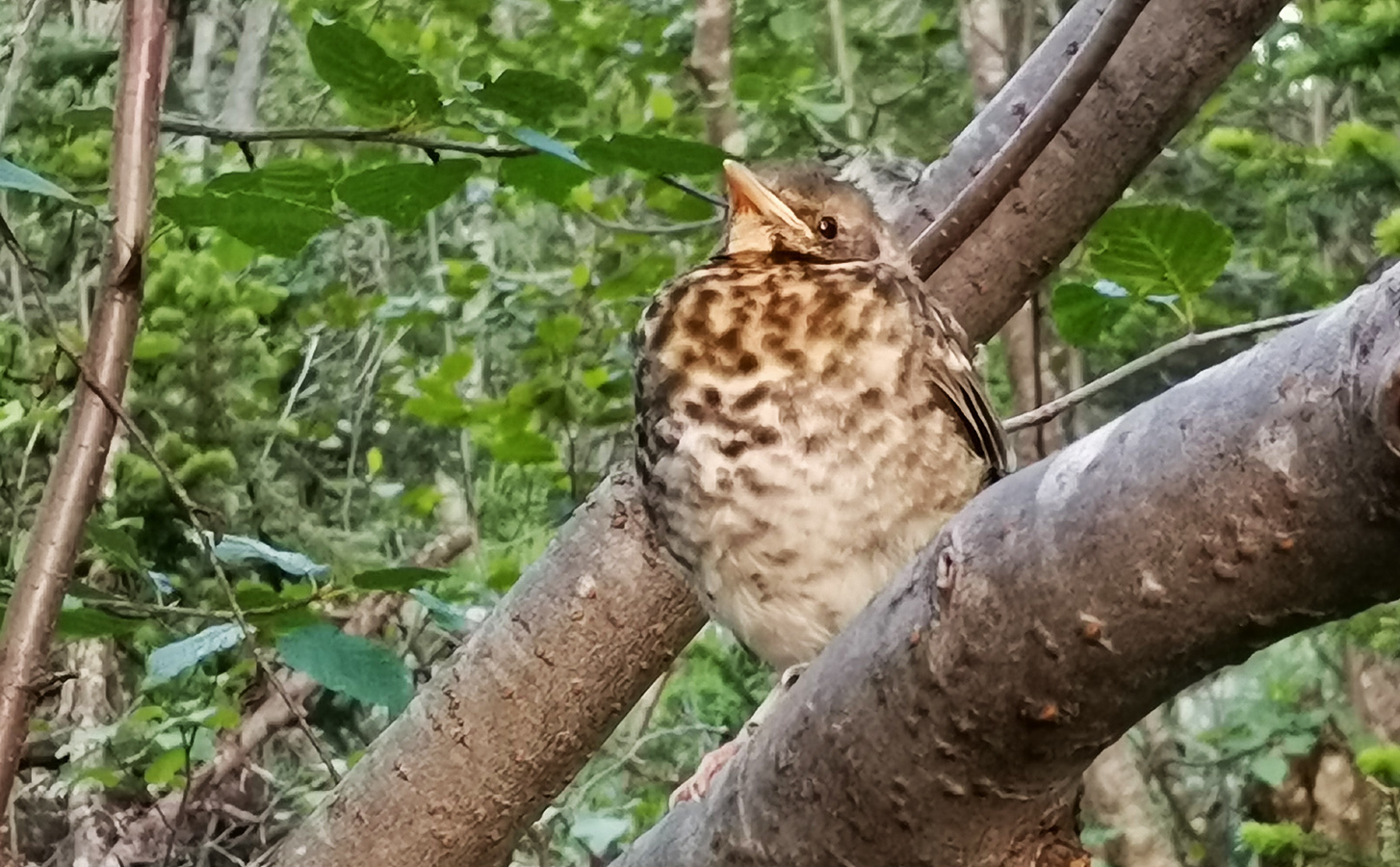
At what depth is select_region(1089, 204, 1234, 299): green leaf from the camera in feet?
2.88

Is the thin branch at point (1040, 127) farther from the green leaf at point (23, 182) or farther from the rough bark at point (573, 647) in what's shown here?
the green leaf at point (23, 182)

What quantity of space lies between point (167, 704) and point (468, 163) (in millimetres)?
1010

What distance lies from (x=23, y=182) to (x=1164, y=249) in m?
0.63

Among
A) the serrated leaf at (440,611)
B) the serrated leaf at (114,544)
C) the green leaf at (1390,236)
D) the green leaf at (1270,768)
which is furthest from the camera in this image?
the green leaf at (1270,768)

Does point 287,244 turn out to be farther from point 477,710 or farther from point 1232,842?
point 1232,842

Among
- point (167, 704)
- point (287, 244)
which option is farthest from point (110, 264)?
point (167, 704)

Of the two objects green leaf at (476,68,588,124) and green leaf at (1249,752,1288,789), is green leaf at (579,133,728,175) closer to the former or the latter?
green leaf at (476,68,588,124)

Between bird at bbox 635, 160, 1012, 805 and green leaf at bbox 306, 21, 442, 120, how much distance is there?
0.16m

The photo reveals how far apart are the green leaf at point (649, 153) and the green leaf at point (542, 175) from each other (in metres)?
0.04

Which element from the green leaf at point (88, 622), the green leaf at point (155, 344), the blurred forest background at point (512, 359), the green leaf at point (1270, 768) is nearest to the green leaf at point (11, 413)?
the blurred forest background at point (512, 359)

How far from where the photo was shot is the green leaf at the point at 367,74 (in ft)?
2.18

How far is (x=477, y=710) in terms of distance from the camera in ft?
3.11

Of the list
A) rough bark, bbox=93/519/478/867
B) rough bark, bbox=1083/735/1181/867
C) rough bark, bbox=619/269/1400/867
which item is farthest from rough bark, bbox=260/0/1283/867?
rough bark, bbox=1083/735/1181/867

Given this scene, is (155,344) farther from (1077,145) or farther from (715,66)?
(1077,145)
